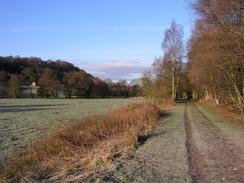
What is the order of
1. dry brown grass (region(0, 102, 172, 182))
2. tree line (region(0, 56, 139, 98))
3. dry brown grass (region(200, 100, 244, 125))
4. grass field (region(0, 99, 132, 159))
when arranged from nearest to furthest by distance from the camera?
dry brown grass (region(0, 102, 172, 182)) → grass field (region(0, 99, 132, 159)) → dry brown grass (region(200, 100, 244, 125)) → tree line (region(0, 56, 139, 98))

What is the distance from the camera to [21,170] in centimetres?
1130

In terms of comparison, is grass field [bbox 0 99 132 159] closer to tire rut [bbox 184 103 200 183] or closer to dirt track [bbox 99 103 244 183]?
dirt track [bbox 99 103 244 183]

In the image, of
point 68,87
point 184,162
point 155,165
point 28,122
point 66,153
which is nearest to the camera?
point 155,165

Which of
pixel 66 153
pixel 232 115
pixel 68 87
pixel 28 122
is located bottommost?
pixel 28 122

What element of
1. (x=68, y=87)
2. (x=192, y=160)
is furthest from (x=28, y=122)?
(x=68, y=87)

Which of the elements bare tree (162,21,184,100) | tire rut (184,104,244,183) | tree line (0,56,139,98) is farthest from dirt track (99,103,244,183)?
tree line (0,56,139,98)

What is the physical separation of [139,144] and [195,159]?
3.88 meters

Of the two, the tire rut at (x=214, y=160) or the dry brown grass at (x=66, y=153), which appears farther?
the dry brown grass at (x=66, y=153)

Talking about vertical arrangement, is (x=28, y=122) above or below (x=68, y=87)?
below

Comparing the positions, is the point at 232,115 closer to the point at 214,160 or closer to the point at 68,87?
the point at 214,160

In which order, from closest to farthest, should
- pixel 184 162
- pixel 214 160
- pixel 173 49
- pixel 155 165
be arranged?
pixel 155 165 → pixel 184 162 → pixel 214 160 → pixel 173 49

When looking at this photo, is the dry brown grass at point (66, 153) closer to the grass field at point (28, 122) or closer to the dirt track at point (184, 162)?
the dirt track at point (184, 162)

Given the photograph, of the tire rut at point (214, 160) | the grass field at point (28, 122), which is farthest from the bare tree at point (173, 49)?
the tire rut at point (214, 160)

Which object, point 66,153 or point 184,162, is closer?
point 184,162
